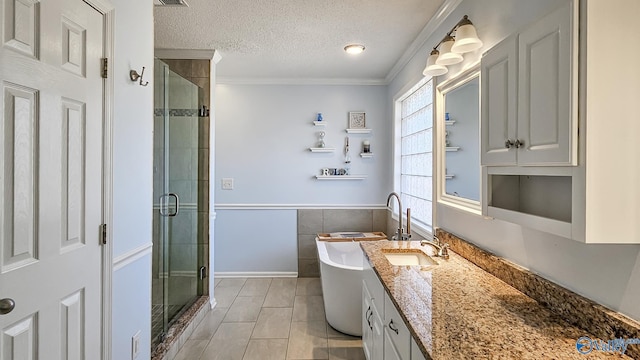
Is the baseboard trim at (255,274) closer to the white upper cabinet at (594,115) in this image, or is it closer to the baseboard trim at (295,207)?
the baseboard trim at (295,207)

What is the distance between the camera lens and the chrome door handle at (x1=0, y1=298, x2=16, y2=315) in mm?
1041

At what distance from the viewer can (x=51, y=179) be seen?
49.2 inches

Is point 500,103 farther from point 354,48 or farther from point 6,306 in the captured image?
point 354,48

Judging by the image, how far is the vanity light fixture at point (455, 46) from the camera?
5.76 ft

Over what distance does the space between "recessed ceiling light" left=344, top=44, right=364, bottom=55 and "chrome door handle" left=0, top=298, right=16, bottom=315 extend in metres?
2.86

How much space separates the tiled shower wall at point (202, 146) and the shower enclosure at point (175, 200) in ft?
0.05

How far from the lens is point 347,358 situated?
244 cm

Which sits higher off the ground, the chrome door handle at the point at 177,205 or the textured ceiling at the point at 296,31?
the textured ceiling at the point at 296,31

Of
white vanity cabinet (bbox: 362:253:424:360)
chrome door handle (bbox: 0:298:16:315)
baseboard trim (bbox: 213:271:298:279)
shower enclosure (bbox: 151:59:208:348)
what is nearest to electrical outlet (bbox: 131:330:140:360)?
shower enclosure (bbox: 151:59:208:348)

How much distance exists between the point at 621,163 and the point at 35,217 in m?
1.86

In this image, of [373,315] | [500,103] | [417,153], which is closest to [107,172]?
[373,315]

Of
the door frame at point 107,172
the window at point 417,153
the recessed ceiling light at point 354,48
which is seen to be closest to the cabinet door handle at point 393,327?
the door frame at point 107,172

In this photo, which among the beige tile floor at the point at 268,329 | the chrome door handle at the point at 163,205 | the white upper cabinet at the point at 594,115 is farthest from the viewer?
the chrome door handle at the point at 163,205

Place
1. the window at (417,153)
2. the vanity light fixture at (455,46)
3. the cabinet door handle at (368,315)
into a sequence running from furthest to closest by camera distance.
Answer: the window at (417,153) → the cabinet door handle at (368,315) → the vanity light fixture at (455,46)
